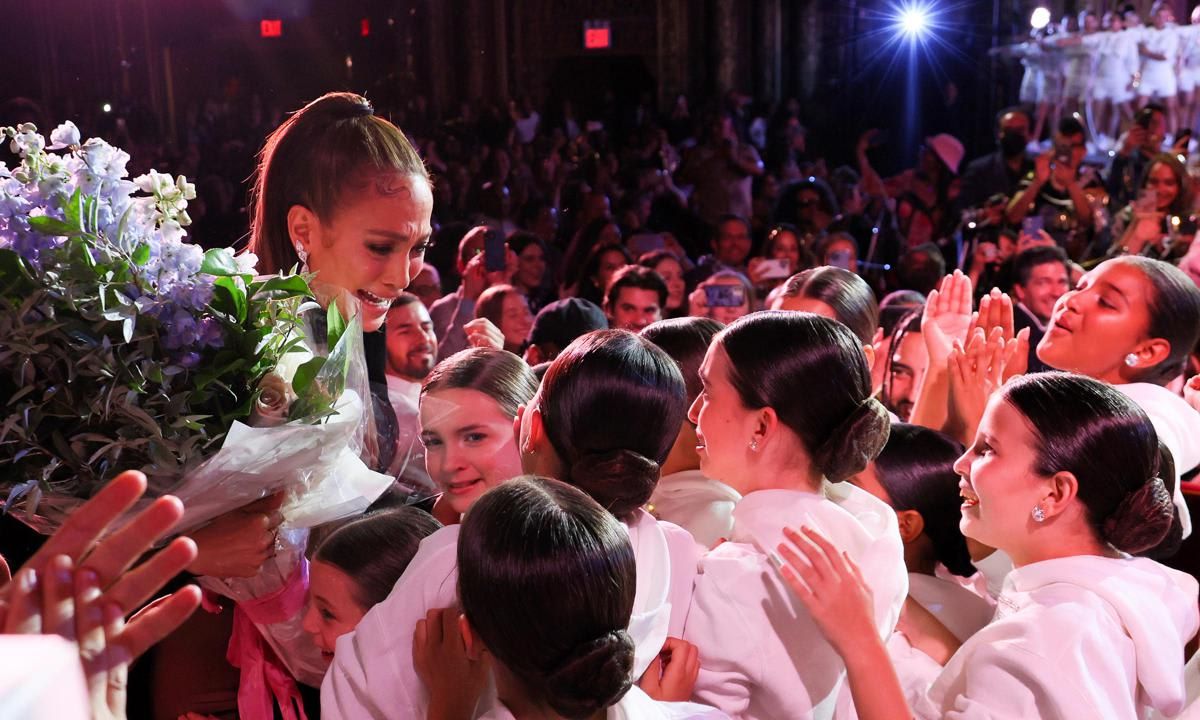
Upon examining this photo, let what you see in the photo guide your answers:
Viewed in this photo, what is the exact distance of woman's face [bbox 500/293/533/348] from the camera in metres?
4.36

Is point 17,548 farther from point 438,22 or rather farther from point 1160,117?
point 438,22

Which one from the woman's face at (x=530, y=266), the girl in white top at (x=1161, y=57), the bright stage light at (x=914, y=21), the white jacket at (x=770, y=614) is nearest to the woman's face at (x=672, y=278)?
the woman's face at (x=530, y=266)

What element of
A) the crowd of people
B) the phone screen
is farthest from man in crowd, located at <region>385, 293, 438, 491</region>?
the phone screen

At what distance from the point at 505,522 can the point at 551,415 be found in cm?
37

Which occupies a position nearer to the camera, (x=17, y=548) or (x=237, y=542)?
(x=237, y=542)

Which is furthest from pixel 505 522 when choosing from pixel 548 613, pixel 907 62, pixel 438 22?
pixel 907 62

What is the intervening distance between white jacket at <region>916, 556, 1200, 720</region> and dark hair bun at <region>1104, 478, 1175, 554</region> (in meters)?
0.03

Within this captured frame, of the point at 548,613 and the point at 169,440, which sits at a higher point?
the point at 169,440

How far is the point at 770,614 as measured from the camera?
1.77 meters

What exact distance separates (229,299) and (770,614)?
871mm

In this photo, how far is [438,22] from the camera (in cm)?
1227

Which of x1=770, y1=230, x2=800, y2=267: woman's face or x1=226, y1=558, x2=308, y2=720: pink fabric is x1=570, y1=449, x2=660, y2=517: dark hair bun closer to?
x1=226, y1=558, x2=308, y2=720: pink fabric

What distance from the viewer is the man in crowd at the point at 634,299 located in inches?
165

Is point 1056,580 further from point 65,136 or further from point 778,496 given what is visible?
point 65,136
